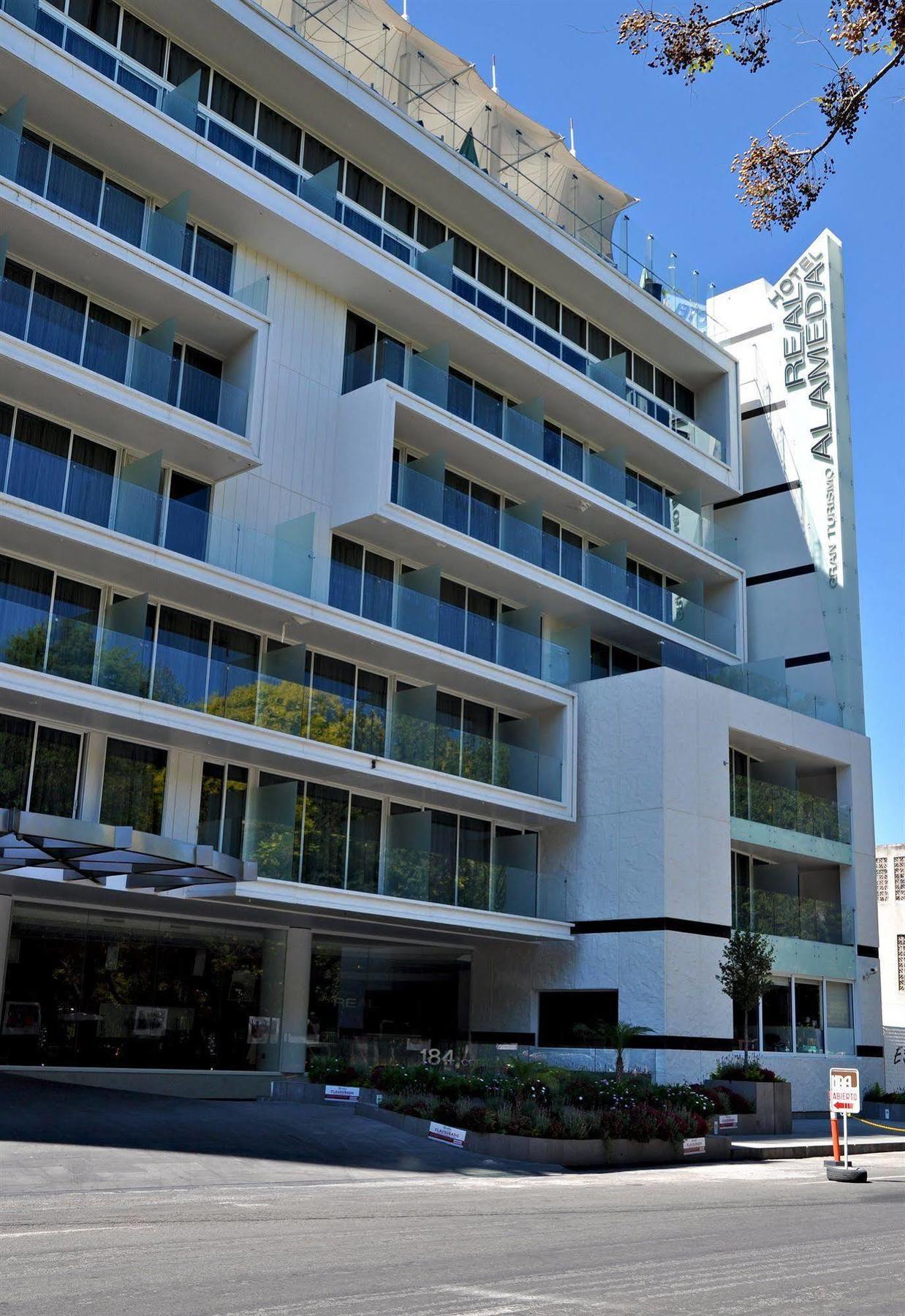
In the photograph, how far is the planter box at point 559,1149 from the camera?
20.0 meters

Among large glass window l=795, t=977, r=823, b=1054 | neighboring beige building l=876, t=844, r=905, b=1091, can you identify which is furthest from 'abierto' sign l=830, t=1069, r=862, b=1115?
neighboring beige building l=876, t=844, r=905, b=1091

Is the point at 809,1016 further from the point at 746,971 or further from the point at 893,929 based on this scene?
the point at 893,929

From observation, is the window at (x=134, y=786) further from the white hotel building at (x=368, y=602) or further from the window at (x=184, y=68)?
the window at (x=184, y=68)

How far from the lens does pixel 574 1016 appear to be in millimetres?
31891

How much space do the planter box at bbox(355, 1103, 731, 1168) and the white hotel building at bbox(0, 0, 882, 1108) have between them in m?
5.02

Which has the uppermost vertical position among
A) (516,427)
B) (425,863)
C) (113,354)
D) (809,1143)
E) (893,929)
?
(516,427)

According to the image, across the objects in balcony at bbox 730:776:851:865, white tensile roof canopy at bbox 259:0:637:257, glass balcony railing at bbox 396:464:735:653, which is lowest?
balcony at bbox 730:776:851:865

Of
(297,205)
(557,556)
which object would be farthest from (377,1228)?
(557,556)

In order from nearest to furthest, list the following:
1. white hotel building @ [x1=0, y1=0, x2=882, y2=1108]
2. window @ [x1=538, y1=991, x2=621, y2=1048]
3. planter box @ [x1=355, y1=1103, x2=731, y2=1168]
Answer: planter box @ [x1=355, y1=1103, x2=731, y2=1168]
white hotel building @ [x1=0, y1=0, x2=882, y2=1108]
window @ [x1=538, y1=991, x2=621, y2=1048]

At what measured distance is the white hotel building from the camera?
79.9 ft

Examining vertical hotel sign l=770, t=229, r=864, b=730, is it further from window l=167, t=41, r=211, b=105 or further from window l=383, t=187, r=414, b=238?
window l=167, t=41, r=211, b=105

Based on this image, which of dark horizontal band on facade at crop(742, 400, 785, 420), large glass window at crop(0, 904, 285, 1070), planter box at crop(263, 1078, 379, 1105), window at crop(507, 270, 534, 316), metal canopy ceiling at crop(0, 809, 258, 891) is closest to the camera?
metal canopy ceiling at crop(0, 809, 258, 891)

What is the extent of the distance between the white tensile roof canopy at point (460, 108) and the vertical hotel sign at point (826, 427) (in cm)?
713

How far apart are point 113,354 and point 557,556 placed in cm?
1336
